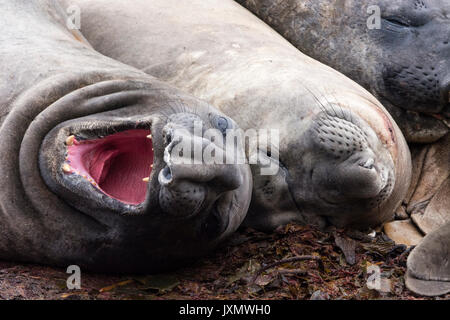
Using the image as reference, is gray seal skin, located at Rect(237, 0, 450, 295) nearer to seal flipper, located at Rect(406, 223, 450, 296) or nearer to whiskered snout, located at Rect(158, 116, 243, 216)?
seal flipper, located at Rect(406, 223, 450, 296)

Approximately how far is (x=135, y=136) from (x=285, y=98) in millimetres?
990

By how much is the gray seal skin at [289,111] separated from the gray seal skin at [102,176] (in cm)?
48

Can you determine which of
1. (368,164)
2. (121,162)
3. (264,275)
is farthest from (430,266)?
(121,162)

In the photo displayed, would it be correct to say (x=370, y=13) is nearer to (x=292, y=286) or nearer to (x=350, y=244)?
(x=350, y=244)

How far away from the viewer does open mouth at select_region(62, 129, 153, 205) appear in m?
3.70

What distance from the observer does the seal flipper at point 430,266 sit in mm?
3666

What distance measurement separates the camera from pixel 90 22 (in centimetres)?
535

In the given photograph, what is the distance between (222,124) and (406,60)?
1.83 metres

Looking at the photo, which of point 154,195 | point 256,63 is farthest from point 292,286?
point 256,63

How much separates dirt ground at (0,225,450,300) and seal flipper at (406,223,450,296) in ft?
0.21

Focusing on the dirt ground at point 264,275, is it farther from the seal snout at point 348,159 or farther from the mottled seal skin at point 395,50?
the mottled seal skin at point 395,50

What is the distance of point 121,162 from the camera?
12.8 feet

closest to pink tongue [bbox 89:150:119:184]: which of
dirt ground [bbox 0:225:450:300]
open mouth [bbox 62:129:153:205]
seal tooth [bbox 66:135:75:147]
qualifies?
open mouth [bbox 62:129:153:205]

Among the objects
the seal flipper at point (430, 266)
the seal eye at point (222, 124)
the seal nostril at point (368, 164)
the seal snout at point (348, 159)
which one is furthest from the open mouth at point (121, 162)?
the seal flipper at point (430, 266)
